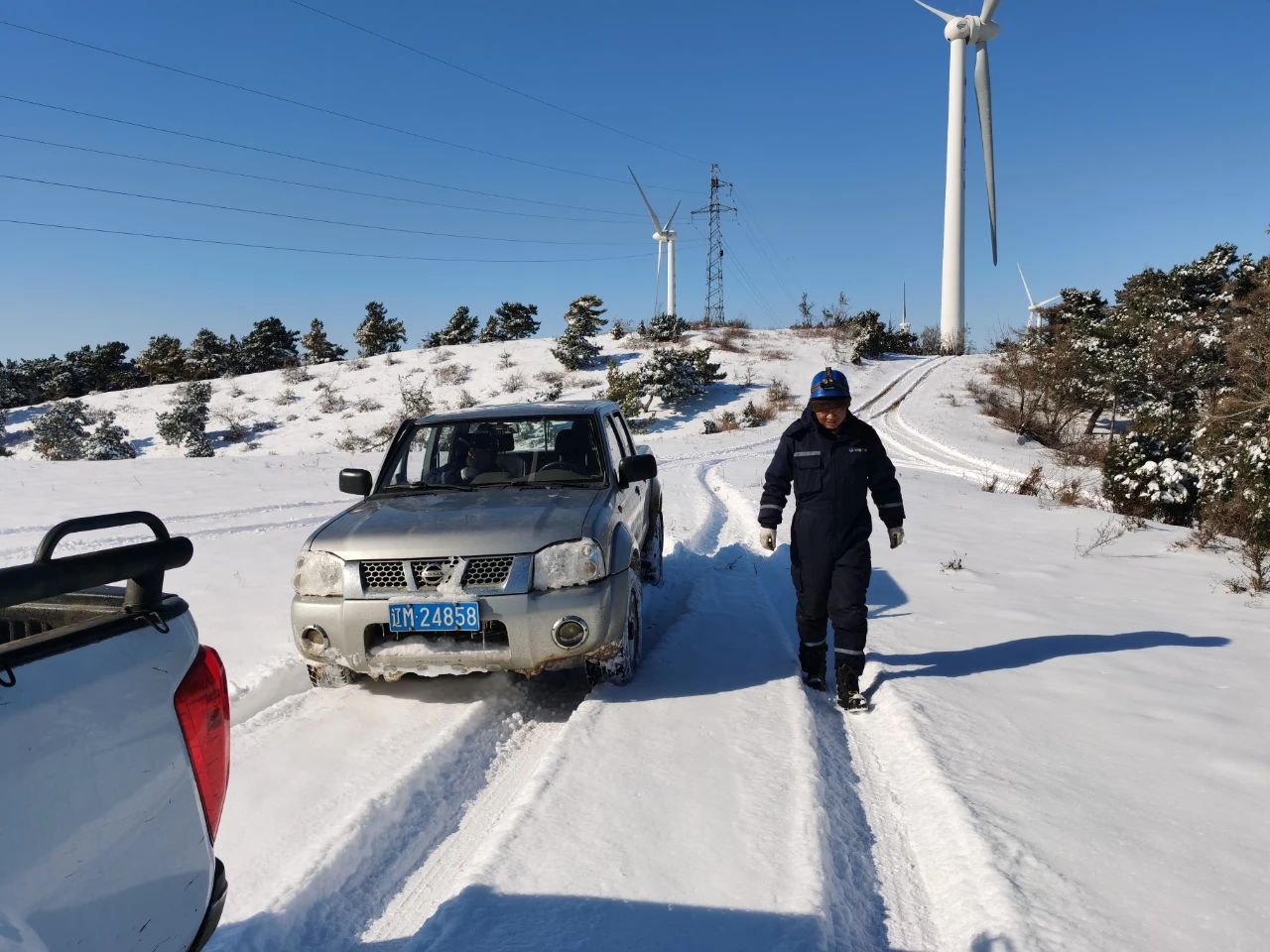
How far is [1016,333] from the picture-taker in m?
30.3

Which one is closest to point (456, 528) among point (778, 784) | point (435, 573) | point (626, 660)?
point (435, 573)

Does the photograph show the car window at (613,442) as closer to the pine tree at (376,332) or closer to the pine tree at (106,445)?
the pine tree at (106,445)

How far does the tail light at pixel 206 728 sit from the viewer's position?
68.1 inches

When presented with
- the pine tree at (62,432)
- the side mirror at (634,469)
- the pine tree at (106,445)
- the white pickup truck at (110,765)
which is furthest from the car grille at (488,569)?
the pine tree at (62,432)

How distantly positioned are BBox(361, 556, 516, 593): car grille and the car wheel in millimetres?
2241

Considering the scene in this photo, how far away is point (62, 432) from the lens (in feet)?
88.0

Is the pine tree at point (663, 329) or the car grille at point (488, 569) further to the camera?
→ the pine tree at point (663, 329)

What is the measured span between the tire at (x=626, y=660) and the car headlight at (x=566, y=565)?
0.40 metres

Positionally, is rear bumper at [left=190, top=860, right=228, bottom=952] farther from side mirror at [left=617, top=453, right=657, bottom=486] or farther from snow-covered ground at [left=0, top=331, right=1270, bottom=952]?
side mirror at [left=617, top=453, right=657, bottom=486]

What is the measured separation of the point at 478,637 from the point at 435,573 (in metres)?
0.41

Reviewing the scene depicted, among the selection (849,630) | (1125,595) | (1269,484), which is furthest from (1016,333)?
(849,630)

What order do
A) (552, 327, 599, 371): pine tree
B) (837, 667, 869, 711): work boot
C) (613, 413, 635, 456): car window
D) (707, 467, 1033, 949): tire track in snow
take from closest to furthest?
(707, 467, 1033, 949): tire track in snow
(837, 667, 869, 711): work boot
(613, 413, 635, 456): car window
(552, 327, 599, 371): pine tree

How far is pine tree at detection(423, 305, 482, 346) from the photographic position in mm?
46906

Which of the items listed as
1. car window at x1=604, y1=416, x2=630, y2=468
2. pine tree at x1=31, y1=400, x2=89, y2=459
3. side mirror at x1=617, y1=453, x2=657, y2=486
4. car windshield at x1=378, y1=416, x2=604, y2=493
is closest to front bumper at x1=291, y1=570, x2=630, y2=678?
side mirror at x1=617, y1=453, x2=657, y2=486
